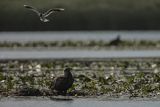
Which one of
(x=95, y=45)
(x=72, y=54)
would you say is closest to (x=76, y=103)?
(x=72, y=54)

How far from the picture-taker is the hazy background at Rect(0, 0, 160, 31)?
65188mm

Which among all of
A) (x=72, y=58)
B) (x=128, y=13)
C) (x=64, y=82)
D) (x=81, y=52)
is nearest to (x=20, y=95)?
(x=64, y=82)

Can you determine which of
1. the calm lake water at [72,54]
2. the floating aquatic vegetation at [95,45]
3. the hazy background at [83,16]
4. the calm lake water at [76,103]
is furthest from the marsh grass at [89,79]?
the hazy background at [83,16]

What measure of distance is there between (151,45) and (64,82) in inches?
854

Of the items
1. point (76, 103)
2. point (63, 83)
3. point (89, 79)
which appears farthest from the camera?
point (89, 79)

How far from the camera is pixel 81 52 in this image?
126ft

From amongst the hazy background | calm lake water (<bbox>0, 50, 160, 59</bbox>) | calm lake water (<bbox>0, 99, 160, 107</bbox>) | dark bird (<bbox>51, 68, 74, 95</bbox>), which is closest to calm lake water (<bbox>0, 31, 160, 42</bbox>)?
the hazy background

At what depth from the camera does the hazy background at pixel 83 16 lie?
→ 65188 millimetres

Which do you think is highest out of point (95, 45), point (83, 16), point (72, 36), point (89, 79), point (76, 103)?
point (83, 16)

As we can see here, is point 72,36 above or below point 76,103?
above

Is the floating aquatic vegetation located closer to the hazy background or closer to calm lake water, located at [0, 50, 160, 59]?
calm lake water, located at [0, 50, 160, 59]

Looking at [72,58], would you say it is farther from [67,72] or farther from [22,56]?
[67,72]

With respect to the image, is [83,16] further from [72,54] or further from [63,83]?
[63,83]

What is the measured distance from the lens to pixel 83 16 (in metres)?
67.4
